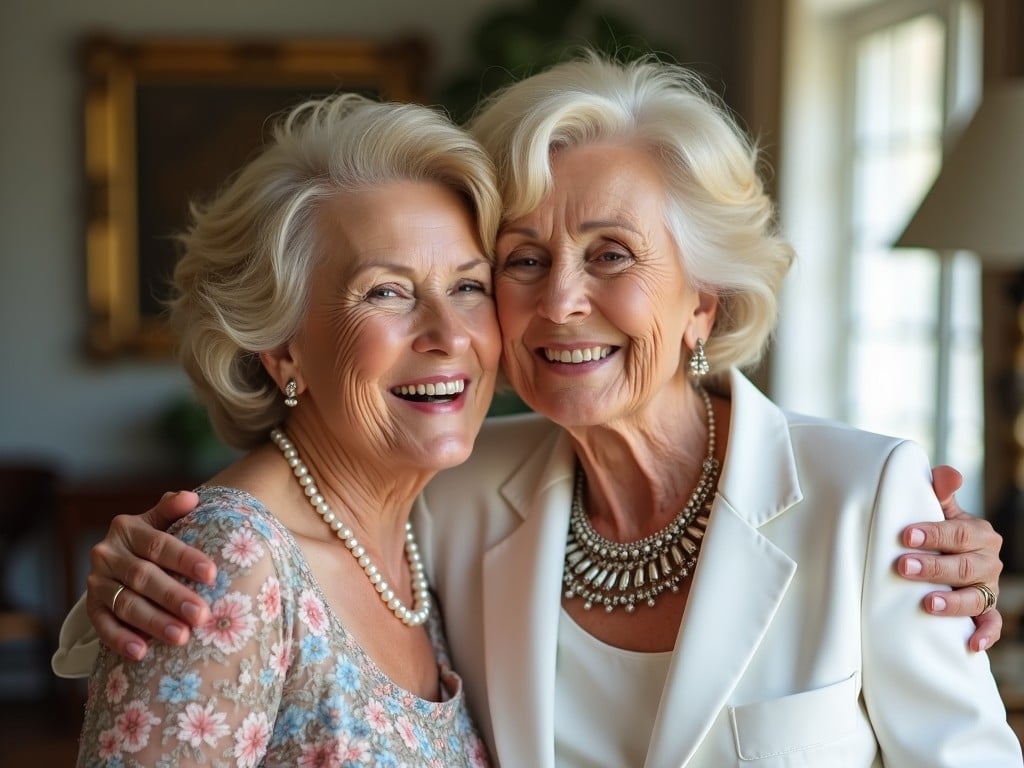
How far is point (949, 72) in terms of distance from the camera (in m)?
4.22

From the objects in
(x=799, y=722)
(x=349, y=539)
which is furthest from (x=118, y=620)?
(x=799, y=722)

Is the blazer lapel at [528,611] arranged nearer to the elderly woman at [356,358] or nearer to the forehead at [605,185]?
the elderly woman at [356,358]

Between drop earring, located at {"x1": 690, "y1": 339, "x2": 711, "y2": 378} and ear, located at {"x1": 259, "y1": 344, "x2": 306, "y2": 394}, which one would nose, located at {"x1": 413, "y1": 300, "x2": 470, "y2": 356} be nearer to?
ear, located at {"x1": 259, "y1": 344, "x2": 306, "y2": 394}

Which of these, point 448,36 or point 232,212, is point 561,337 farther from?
point 448,36

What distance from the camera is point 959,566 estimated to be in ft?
5.37

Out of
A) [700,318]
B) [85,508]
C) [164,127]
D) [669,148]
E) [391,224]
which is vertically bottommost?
[85,508]

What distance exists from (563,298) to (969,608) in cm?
71

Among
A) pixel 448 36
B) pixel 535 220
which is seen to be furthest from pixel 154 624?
pixel 448 36

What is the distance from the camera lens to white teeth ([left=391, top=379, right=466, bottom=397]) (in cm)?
176

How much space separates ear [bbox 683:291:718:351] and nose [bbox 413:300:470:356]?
1.27 feet

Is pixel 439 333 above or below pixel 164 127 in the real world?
below

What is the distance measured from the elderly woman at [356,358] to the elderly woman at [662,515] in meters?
0.09

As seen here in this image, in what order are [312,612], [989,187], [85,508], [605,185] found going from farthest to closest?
[85,508], [989,187], [605,185], [312,612]

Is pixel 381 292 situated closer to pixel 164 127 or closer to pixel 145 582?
pixel 145 582
